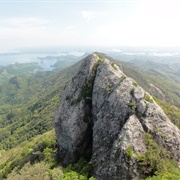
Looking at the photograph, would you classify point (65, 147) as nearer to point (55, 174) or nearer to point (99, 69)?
point (55, 174)

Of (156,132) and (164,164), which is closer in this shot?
(164,164)

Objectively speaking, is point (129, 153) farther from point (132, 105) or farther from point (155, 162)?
point (132, 105)

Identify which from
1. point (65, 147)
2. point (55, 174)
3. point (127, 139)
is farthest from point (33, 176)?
point (127, 139)

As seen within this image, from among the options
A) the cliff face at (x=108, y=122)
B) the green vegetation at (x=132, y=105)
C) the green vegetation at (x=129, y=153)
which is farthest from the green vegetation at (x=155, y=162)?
the green vegetation at (x=132, y=105)

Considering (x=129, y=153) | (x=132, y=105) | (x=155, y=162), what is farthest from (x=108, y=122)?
(x=155, y=162)

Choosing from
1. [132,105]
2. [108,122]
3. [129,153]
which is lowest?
[129,153]

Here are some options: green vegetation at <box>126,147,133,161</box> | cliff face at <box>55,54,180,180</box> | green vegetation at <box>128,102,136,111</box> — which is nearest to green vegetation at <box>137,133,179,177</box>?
cliff face at <box>55,54,180,180</box>

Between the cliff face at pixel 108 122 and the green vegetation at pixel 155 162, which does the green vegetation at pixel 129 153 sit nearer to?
the cliff face at pixel 108 122

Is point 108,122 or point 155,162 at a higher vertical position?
point 108,122
